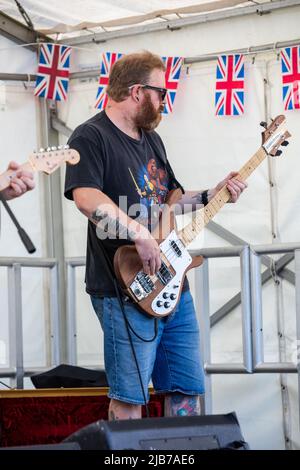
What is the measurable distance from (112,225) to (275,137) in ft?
4.24

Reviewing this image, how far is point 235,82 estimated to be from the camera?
498cm

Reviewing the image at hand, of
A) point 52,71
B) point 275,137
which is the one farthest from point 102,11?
point 275,137

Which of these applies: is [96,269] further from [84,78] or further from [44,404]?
[84,78]

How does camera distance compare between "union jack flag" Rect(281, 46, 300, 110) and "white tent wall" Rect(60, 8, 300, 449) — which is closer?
"union jack flag" Rect(281, 46, 300, 110)

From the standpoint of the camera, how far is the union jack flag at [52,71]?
5.32 meters

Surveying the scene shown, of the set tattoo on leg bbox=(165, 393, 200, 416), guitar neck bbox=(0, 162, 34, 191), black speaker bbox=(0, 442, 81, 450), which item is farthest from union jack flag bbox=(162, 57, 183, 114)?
black speaker bbox=(0, 442, 81, 450)

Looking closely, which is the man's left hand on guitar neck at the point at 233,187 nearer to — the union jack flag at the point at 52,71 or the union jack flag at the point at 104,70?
the union jack flag at the point at 104,70

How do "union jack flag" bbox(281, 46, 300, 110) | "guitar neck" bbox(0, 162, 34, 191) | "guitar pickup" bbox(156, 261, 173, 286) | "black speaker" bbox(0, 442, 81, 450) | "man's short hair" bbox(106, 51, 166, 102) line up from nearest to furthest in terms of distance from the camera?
1. "black speaker" bbox(0, 442, 81, 450)
2. "guitar neck" bbox(0, 162, 34, 191)
3. "guitar pickup" bbox(156, 261, 173, 286)
4. "man's short hair" bbox(106, 51, 166, 102)
5. "union jack flag" bbox(281, 46, 300, 110)

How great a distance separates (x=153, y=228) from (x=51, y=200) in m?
2.40

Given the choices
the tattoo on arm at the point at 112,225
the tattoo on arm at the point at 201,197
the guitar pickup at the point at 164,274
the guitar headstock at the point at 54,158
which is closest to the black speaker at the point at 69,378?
the guitar pickup at the point at 164,274

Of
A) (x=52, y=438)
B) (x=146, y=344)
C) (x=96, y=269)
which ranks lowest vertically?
(x=52, y=438)

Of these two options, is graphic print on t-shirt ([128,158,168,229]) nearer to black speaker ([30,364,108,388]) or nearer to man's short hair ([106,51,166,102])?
man's short hair ([106,51,166,102])

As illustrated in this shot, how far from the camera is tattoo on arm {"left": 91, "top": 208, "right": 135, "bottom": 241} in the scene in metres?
3.02
